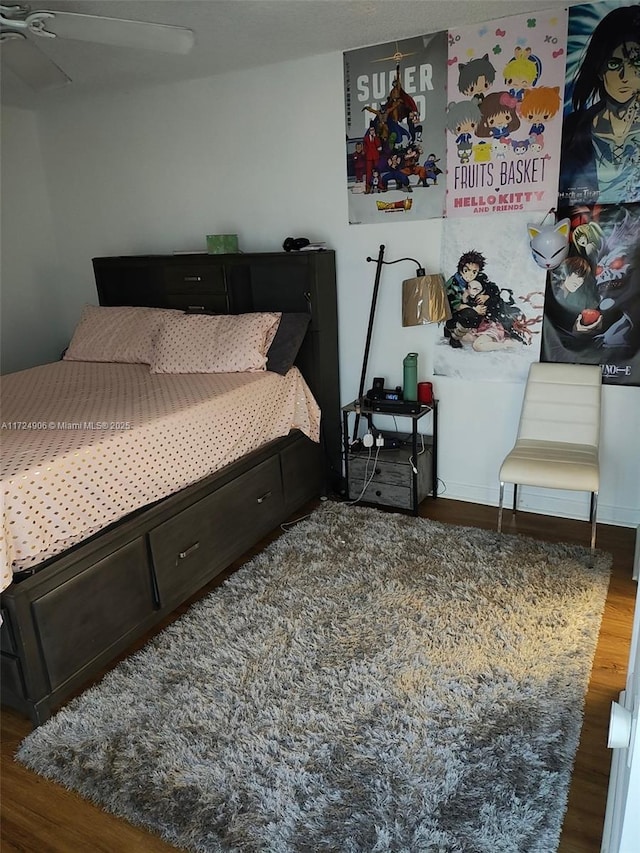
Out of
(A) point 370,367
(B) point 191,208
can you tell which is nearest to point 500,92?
(A) point 370,367

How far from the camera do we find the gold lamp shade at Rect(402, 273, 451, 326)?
3.07 metres

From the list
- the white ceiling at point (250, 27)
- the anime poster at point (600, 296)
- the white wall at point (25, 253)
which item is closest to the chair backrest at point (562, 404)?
the anime poster at point (600, 296)

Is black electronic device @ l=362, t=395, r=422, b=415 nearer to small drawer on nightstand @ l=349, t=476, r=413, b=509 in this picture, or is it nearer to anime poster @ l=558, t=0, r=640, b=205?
small drawer on nightstand @ l=349, t=476, r=413, b=509

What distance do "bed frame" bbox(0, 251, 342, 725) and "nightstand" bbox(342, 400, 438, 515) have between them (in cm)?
21

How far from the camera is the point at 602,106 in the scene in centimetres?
271

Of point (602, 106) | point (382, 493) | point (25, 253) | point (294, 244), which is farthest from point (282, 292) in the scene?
point (25, 253)

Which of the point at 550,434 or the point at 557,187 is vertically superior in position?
the point at 557,187


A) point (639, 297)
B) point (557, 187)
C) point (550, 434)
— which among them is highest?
point (557, 187)

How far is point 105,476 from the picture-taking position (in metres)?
2.18

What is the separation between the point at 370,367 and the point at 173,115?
1942mm

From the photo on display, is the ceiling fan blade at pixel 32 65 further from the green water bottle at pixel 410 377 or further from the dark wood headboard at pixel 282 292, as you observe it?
the green water bottle at pixel 410 377

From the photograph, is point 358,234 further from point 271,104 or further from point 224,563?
point 224,563

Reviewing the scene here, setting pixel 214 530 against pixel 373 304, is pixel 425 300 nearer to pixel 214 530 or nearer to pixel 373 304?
pixel 373 304

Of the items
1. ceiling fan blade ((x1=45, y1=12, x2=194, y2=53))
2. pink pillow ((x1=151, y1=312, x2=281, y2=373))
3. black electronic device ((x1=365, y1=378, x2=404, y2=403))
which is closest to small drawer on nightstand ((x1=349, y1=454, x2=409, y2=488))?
black electronic device ((x1=365, y1=378, x2=404, y2=403))
